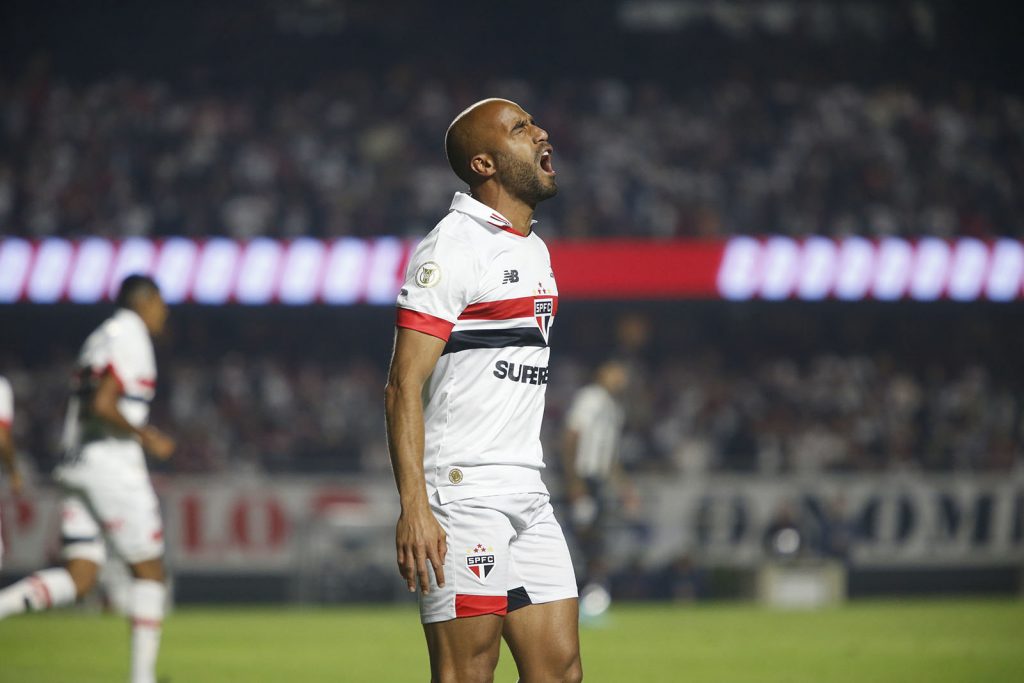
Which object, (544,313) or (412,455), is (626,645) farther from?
(412,455)

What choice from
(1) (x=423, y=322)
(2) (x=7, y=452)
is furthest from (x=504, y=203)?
(2) (x=7, y=452)

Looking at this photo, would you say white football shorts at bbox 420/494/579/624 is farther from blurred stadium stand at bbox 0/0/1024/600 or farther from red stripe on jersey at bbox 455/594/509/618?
blurred stadium stand at bbox 0/0/1024/600

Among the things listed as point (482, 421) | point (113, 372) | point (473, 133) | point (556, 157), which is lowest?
point (482, 421)

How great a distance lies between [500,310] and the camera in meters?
4.77

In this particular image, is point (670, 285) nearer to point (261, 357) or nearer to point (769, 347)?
point (769, 347)

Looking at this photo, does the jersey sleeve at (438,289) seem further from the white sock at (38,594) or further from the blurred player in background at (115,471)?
the white sock at (38,594)

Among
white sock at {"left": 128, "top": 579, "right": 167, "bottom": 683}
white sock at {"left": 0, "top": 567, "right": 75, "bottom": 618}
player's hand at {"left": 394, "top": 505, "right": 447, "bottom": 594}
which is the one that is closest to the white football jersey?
white sock at {"left": 0, "top": 567, "right": 75, "bottom": 618}

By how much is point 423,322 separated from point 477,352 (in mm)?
262

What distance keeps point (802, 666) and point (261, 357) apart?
15.8 m

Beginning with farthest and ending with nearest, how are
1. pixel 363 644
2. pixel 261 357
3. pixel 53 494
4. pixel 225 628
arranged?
pixel 261 357 < pixel 53 494 < pixel 225 628 < pixel 363 644

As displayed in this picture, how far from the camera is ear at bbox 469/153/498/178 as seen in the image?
494 centimetres

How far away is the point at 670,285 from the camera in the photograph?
23.0m

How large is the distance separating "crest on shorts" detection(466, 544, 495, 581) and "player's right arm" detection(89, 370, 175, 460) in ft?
13.2

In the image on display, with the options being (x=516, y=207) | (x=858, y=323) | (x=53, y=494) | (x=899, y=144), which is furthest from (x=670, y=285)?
(x=516, y=207)
